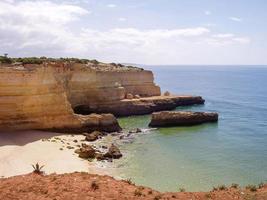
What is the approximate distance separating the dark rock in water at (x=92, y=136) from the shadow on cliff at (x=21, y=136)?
328 cm

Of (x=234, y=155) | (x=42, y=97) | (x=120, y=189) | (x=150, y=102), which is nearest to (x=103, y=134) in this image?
(x=42, y=97)

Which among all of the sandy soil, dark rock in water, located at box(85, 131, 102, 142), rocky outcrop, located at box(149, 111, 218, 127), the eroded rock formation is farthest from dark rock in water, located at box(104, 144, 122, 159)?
rocky outcrop, located at box(149, 111, 218, 127)

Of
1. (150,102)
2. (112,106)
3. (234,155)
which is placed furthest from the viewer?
(150,102)

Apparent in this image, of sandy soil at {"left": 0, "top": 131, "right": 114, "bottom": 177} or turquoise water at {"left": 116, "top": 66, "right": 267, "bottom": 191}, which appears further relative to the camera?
sandy soil at {"left": 0, "top": 131, "right": 114, "bottom": 177}

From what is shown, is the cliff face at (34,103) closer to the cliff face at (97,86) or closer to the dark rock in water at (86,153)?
the dark rock in water at (86,153)

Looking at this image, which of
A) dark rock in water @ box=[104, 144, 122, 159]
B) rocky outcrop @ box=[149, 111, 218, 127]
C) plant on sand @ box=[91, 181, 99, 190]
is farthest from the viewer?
rocky outcrop @ box=[149, 111, 218, 127]

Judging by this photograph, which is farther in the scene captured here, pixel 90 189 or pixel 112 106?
pixel 112 106

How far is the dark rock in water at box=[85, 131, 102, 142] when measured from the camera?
42.2m

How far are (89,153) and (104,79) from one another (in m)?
28.6

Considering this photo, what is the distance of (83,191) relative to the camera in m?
17.5

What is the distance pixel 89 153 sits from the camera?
35.5 metres

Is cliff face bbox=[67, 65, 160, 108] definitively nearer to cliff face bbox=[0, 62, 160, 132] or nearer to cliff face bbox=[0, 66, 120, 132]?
cliff face bbox=[0, 62, 160, 132]

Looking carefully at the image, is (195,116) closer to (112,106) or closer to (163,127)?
(163,127)

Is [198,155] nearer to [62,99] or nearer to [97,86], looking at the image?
[62,99]
